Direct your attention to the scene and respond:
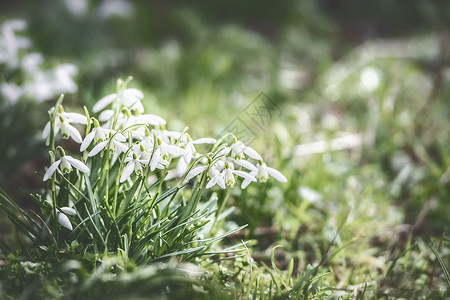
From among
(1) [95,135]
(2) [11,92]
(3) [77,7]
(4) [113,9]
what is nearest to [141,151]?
(1) [95,135]

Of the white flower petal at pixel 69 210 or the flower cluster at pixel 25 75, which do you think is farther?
the flower cluster at pixel 25 75

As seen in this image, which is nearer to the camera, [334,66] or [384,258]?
[384,258]

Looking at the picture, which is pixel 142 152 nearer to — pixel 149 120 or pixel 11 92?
pixel 149 120

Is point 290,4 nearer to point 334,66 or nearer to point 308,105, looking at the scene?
point 334,66

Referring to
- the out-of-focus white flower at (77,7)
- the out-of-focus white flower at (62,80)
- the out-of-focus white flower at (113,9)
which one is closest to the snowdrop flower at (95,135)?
the out-of-focus white flower at (62,80)

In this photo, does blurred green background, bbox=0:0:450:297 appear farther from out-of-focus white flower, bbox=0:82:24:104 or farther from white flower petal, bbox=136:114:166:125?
white flower petal, bbox=136:114:166:125

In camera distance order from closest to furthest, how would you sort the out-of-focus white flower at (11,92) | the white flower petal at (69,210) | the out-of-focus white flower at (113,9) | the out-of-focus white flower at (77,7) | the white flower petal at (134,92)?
the white flower petal at (69,210)
the white flower petal at (134,92)
the out-of-focus white flower at (11,92)
the out-of-focus white flower at (77,7)
the out-of-focus white flower at (113,9)

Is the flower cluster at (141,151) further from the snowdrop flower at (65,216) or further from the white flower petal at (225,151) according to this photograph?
the snowdrop flower at (65,216)

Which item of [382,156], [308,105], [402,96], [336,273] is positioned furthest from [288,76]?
[336,273]
